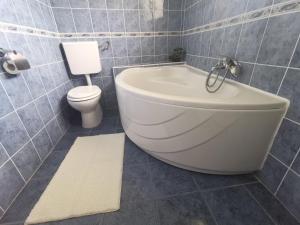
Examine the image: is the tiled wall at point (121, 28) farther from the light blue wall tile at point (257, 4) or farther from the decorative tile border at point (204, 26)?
the light blue wall tile at point (257, 4)

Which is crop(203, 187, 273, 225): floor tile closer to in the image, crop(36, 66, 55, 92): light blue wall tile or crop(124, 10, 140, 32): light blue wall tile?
crop(36, 66, 55, 92): light blue wall tile

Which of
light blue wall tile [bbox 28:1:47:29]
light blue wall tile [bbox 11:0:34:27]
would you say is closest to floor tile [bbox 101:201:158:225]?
light blue wall tile [bbox 11:0:34:27]

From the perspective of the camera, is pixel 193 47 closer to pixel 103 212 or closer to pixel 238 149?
pixel 238 149

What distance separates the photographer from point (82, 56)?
179 centimetres

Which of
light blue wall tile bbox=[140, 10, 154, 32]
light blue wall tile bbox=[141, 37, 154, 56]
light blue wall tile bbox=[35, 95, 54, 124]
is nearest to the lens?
light blue wall tile bbox=[35, 95, 54, 124]

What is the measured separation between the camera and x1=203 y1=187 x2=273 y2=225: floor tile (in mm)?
815

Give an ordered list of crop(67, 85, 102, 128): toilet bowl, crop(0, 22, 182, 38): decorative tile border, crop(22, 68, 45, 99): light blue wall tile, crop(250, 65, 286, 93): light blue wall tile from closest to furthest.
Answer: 1. crop(250, 65, 286, 93): light blue wall tile
2. crop(0, 22, 182, 38): decorative tile border
3. crop(22, 68, 45, 99): light blue wall tile
4. crop(67, 85, 102, 128): toilet bowl

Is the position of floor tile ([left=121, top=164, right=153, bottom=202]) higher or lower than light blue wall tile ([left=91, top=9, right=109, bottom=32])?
lower

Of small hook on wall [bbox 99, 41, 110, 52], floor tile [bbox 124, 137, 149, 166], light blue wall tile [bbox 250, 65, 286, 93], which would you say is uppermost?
small hook on wall [bbox 99, 41, 110, 52]

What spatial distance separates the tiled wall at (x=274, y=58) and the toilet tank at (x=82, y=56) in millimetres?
1414

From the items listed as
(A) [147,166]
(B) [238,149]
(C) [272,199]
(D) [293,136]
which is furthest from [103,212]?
(D) [293,136]

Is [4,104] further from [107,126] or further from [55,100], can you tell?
[107,126]

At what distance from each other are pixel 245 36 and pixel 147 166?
4.07 ft

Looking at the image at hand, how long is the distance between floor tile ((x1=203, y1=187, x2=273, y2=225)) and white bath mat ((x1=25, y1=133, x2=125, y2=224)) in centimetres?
60
